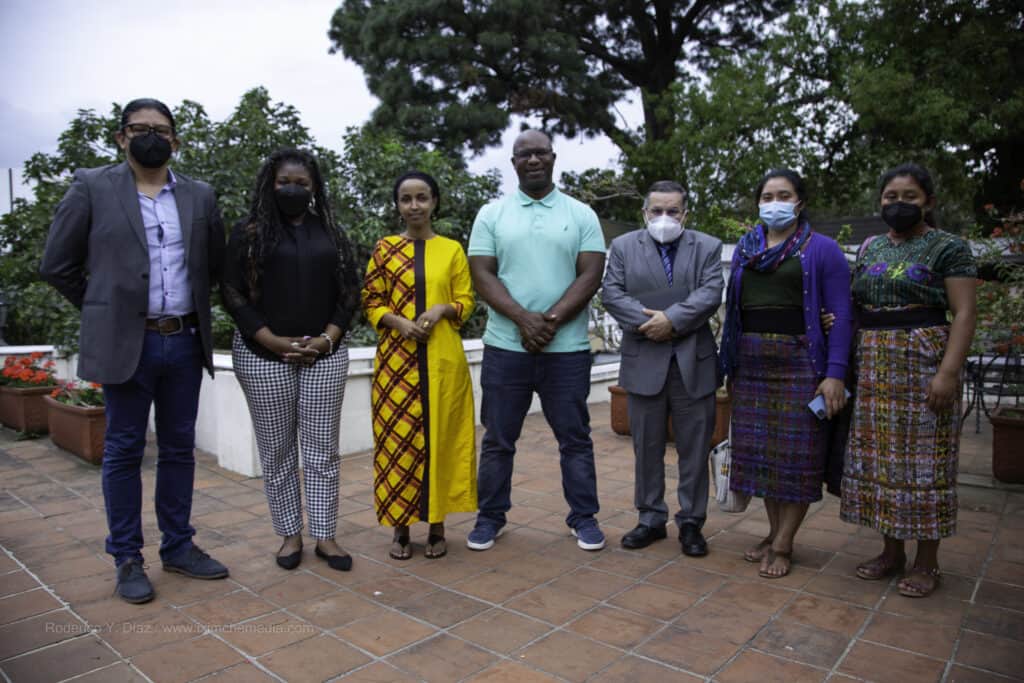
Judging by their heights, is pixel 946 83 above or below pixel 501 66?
below

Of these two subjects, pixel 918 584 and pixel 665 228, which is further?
pixel 665 228

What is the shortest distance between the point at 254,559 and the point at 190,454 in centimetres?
57

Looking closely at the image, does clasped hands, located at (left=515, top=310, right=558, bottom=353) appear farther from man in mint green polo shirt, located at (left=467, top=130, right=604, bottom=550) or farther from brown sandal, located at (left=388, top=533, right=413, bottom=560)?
brown sandal, located at (left=388, top=533, right=413, bottom=560)

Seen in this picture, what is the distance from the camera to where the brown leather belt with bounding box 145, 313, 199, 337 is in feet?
9.74

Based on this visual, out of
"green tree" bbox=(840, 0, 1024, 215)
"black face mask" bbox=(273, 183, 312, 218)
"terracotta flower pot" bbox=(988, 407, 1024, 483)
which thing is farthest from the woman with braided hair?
"green tree" bbox=(840, 0, 1024, 215)

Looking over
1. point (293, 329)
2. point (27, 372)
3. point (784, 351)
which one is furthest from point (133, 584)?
point (27, 372)

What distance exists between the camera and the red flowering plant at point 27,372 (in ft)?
20.1

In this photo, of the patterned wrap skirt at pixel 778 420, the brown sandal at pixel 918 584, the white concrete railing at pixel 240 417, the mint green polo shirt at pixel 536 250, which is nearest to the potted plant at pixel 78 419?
the white concrete railing at pixel 240 417

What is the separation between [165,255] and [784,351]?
2495 mm

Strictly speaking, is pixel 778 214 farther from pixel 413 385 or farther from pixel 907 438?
pixel 413 385

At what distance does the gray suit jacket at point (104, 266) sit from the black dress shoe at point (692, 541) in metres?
2.41

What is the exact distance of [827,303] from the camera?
3066mm

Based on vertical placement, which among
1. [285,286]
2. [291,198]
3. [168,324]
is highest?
[291,198]

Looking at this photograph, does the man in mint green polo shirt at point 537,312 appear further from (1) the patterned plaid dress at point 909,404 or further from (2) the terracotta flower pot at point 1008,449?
(2) the terracotta flower pot at point 1008,449
